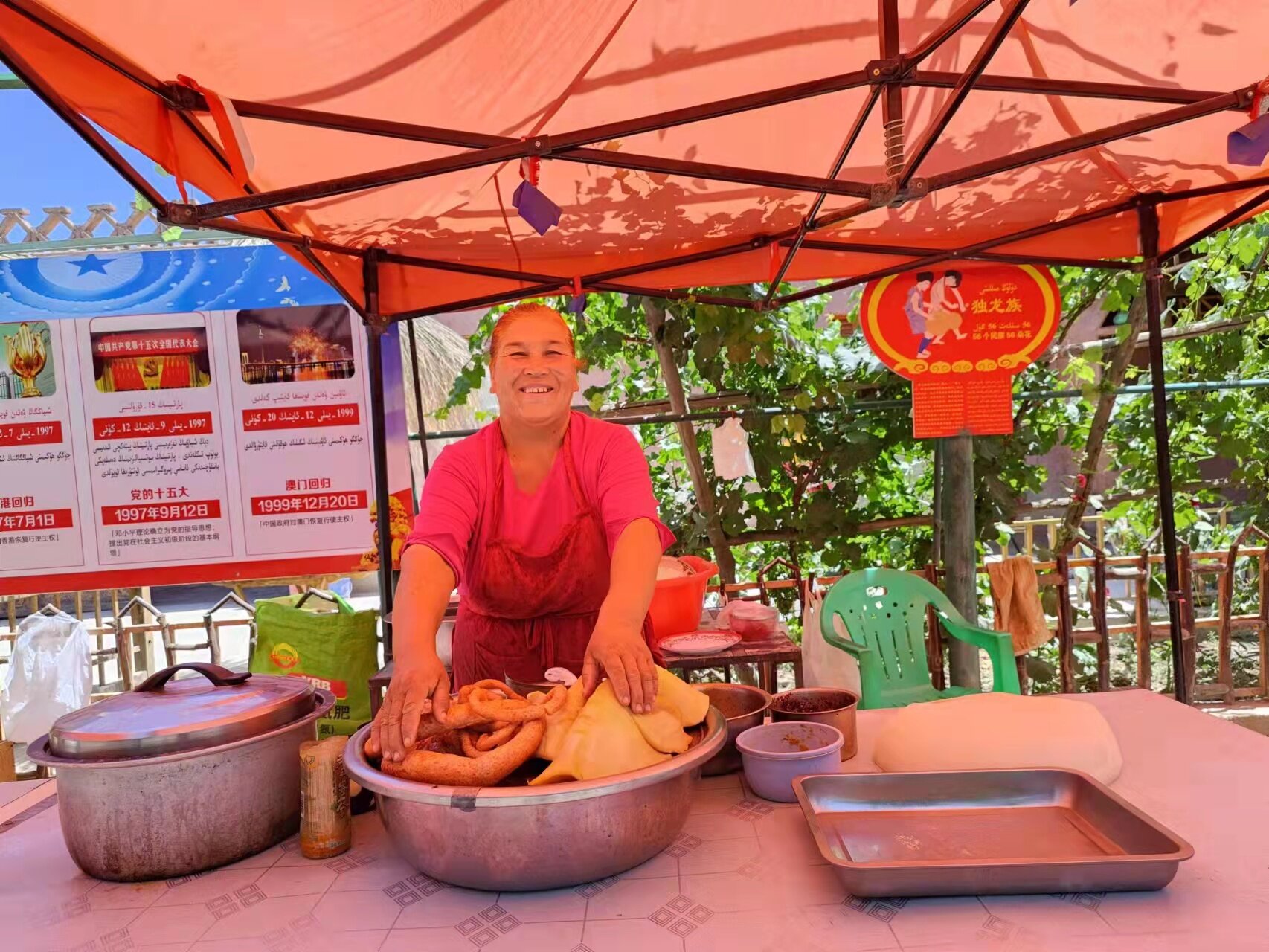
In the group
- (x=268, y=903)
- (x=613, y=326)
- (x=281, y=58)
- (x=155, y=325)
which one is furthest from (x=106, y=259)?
(x=268, y=903)

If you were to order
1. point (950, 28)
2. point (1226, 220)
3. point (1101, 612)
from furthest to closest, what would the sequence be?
1. point (1101, 612)
2. point (1226, 220)
3. point (950, 28)

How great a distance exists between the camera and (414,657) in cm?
144

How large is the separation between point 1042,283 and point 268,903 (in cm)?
377

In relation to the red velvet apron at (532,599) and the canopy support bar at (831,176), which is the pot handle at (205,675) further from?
the canopy support bar at (831,176)

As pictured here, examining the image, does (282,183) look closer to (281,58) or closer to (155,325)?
(281,58)

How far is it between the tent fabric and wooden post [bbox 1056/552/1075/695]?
1602 millimetres

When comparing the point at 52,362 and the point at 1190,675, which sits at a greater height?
the point at 52,362

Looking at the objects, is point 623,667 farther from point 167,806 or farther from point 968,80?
point 968,80

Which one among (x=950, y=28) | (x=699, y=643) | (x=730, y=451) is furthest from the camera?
(x=730, y=451)

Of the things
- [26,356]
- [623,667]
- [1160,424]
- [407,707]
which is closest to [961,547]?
[1160,424]

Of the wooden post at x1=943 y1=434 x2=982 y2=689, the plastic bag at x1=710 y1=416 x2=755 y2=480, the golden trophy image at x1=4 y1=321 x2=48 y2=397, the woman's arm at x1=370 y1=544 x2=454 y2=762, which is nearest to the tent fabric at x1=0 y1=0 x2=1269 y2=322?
the woman's arm at x1=370 y1=544 x2=454 y2=762

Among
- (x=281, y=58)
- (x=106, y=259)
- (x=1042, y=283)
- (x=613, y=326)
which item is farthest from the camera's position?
(x=613, y=326)

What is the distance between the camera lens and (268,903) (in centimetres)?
121

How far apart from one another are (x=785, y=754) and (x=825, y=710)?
276 mm
